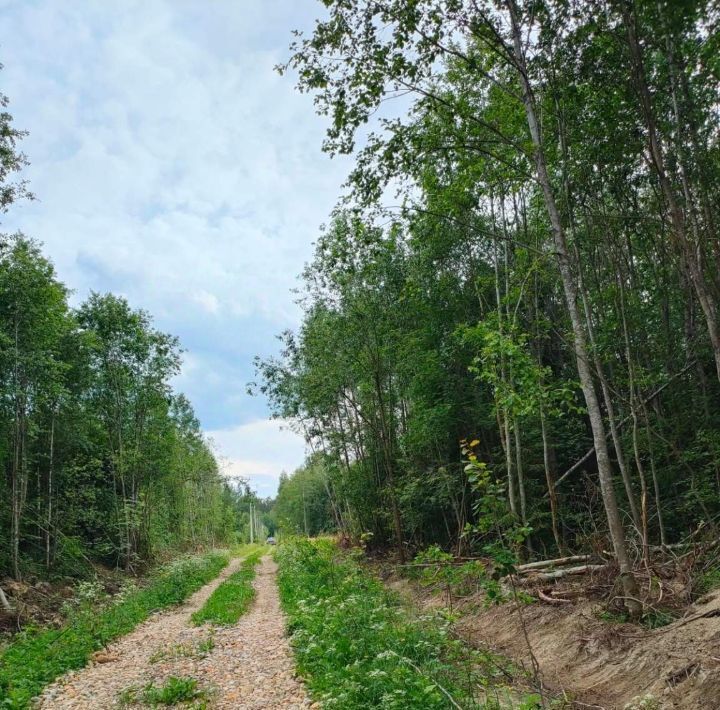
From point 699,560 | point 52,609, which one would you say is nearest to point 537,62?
point 699,560

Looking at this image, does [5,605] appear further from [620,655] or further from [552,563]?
[620,655]

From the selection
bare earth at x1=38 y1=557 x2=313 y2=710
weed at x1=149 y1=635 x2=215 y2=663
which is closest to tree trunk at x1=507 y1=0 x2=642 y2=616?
bare earth at x1=38 y1=557 x2=313 y2=710

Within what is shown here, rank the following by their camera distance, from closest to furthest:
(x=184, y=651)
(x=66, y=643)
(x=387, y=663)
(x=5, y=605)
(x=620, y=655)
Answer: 1. (x=387, y=663)
2. (x=620, y=655)
3. (x=184, y=651)
4. (x=66, y=643)
5. (x=5, y=605)

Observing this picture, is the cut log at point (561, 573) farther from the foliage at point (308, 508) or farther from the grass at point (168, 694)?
the foliage at point (308, 508)

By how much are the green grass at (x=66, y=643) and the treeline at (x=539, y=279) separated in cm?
667

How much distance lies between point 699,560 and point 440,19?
32.5ft

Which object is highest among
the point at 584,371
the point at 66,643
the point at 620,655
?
the point at 584,371

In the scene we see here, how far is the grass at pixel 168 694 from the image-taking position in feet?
21.2

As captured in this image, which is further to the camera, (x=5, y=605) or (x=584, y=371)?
(x=5, y=605)

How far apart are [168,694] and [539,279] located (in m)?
12.8

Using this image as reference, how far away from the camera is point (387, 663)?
6.26 m

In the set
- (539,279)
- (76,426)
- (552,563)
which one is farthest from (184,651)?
(76,426)

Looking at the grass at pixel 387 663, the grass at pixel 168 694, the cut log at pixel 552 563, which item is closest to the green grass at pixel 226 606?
the grass at pixel 387 663

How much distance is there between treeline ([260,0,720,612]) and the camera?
8.38 meters
